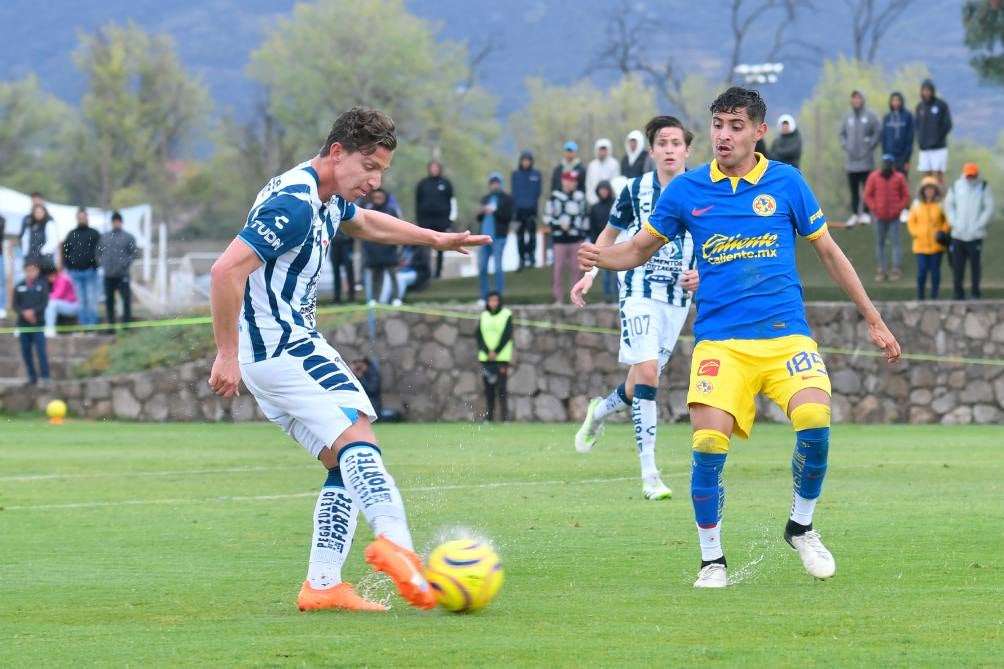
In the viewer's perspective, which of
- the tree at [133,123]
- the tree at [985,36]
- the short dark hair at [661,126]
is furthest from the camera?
the tree at [133,123]

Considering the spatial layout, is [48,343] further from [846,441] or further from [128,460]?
[846,441]

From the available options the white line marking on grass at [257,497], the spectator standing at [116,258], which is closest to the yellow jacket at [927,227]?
the spectator standing at [116,258]

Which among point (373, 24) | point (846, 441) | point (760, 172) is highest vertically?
point (373, 24)

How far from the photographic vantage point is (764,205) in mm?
8172

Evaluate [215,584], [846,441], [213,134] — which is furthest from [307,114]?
[215,584]

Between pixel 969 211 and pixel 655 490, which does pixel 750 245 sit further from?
pixel 969 211

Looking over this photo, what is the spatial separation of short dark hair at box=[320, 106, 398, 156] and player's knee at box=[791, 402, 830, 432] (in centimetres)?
229

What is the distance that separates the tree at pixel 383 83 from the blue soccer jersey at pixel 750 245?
296ft

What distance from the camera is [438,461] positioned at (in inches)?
679

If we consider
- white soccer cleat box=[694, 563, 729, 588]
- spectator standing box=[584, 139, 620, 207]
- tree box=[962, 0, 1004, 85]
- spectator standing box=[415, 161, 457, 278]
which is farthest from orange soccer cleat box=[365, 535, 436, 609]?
tree box=[962, 0, 1004, 85]

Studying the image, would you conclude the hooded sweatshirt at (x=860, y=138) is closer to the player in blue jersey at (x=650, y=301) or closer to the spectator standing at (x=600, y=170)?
the spectator standing at (x=600, y=170)

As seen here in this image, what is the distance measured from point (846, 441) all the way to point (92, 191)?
328 feet

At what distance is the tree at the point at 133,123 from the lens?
107375 mm

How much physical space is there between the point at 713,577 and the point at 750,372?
988 millimetres
